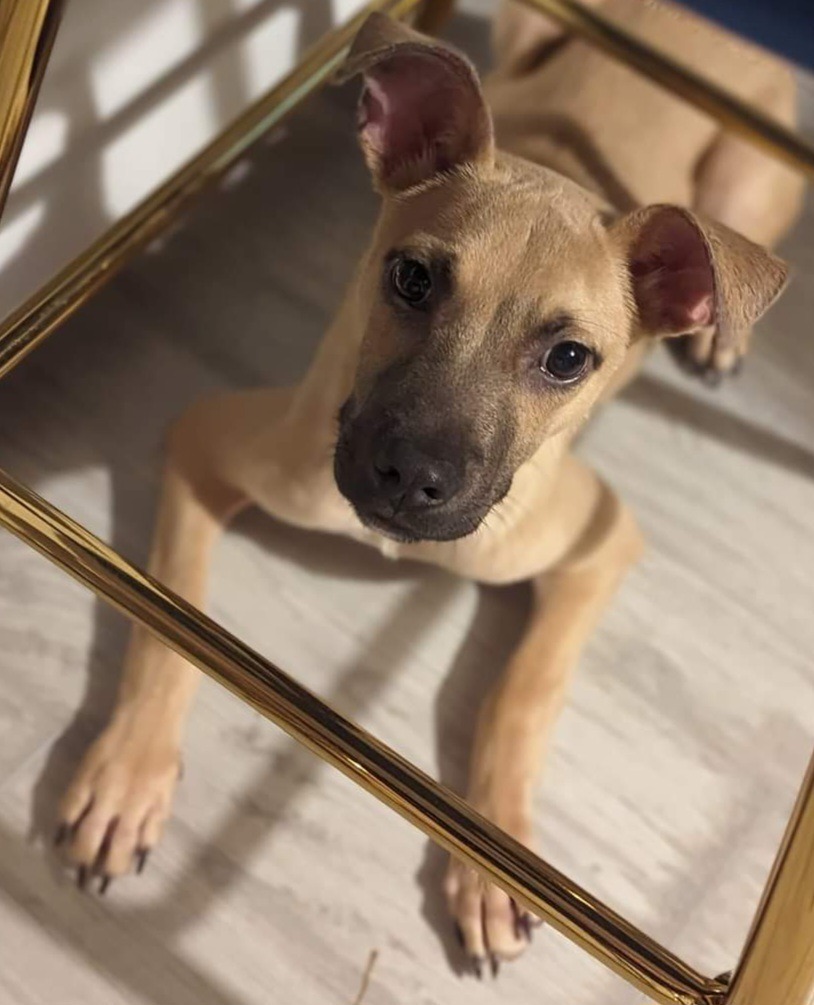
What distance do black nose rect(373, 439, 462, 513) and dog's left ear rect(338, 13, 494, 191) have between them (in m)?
0.37

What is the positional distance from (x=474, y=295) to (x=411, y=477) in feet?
0.68

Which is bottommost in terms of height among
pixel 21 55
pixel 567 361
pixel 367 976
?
pixel 367 976

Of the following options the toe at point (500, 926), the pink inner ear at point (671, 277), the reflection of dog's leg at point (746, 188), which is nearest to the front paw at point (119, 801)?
the toe at point (500, 926)

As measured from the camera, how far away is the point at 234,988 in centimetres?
143

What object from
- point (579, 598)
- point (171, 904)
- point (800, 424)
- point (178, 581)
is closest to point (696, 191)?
point (800, 424)

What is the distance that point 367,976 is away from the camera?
147cm

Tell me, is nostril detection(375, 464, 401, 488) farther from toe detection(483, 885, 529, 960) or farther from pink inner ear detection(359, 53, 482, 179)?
toe detection(483, 885, 529, 960)

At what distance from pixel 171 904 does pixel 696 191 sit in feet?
4.30

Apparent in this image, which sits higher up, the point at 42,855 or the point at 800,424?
the point at 800,424

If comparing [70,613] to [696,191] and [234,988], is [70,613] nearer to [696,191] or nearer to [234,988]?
[234,988]

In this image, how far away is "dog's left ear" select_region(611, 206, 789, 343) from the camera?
1147 millimetres

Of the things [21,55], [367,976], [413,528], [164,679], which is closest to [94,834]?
[164,679]

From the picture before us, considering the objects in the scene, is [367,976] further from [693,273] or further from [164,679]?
[693,273]

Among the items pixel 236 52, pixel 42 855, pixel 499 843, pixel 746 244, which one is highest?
pixel 746 244
